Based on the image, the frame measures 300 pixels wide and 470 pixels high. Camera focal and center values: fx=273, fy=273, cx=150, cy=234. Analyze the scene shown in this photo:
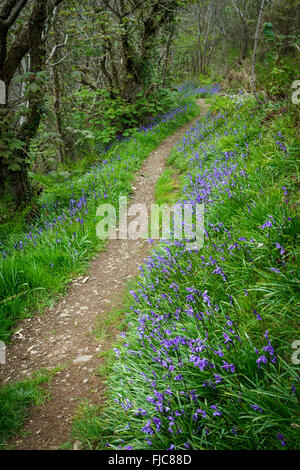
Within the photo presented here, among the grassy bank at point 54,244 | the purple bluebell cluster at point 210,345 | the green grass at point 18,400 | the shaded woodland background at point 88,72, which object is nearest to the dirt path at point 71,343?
the green grass at point 18,400

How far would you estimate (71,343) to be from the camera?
3768 millimetres

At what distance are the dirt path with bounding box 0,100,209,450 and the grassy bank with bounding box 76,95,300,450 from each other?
33 cm

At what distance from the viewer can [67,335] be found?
12.9 feet

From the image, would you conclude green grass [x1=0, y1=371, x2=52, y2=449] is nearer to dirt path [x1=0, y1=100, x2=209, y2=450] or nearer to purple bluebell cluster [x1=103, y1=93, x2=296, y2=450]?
dirt path [x1=0, y1=100, x2=209, y2=450]

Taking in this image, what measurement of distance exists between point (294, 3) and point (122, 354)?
13.8 meters

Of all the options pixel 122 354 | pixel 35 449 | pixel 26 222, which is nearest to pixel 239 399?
pixel 122 354

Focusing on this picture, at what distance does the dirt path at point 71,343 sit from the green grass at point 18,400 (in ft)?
0.27

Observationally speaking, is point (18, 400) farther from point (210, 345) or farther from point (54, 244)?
point (54, 244)

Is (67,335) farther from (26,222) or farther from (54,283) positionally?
(26,222)

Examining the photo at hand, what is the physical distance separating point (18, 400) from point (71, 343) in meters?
0.94

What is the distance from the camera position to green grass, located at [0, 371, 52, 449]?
2668 mm

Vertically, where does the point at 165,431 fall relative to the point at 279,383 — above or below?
below

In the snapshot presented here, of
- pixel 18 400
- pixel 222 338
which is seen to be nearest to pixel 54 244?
pixel 18 400

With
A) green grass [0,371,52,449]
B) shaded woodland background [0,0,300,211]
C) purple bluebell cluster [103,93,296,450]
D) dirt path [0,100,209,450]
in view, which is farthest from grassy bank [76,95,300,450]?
shaded woodland background [0,0,300,211]
